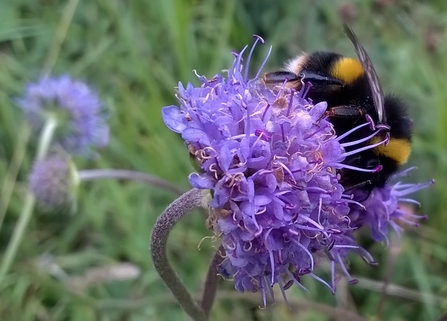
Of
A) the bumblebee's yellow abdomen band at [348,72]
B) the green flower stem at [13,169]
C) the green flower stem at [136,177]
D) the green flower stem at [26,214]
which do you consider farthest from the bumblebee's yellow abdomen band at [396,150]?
the green flower stem at [13,169]

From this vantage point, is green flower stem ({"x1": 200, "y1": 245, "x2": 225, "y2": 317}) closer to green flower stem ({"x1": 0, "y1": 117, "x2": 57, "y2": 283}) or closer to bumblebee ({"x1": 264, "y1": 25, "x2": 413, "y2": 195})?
bumblebee ({"x1": 264, "y1": 25, "x2": 413, "y2": 195})

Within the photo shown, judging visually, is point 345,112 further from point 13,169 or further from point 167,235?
point 13,169

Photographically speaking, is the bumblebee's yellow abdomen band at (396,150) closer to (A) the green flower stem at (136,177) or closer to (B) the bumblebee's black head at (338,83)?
(B) the bumblebee's black head at (338,83)

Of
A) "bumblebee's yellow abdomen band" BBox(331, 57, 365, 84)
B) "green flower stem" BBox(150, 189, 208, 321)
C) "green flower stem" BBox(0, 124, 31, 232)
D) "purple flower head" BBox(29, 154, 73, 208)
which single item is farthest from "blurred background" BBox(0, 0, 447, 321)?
"green flower stem" BBox(150, 189, 208, 321)

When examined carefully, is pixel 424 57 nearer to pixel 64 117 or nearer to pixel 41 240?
pixel 64 117

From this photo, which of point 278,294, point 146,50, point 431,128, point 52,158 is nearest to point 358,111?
point 278,294

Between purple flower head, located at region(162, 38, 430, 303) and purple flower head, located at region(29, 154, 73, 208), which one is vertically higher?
purple flower head, located at region(162, 38, 430, 303)

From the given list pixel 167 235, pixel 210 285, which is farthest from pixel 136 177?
pixel 167 235
